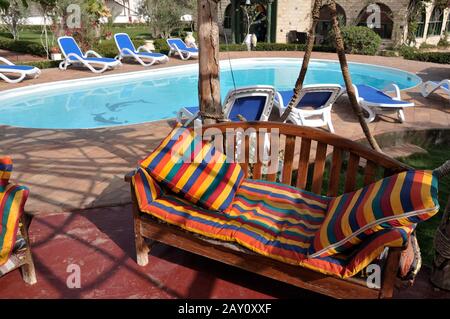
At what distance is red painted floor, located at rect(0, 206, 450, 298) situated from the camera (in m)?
2.88

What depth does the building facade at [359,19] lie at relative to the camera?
21828 millimetres

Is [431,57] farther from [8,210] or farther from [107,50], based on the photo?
[8,210]

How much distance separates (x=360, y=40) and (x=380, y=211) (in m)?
18.1

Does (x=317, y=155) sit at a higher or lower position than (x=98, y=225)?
higher

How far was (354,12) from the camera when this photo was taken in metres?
23.2

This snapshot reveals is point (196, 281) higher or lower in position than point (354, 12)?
lower

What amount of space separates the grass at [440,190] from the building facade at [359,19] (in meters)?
17.5

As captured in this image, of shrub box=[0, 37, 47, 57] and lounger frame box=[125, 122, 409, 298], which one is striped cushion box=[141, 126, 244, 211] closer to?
lounger frame box=[125, 122, 409, 298]

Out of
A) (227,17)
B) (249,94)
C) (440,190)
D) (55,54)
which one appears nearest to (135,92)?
(55,54)

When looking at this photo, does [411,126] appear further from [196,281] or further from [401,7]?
[401,7]

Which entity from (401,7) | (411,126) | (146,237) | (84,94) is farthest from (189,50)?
(146,237)

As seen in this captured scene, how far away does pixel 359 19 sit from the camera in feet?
75.9
